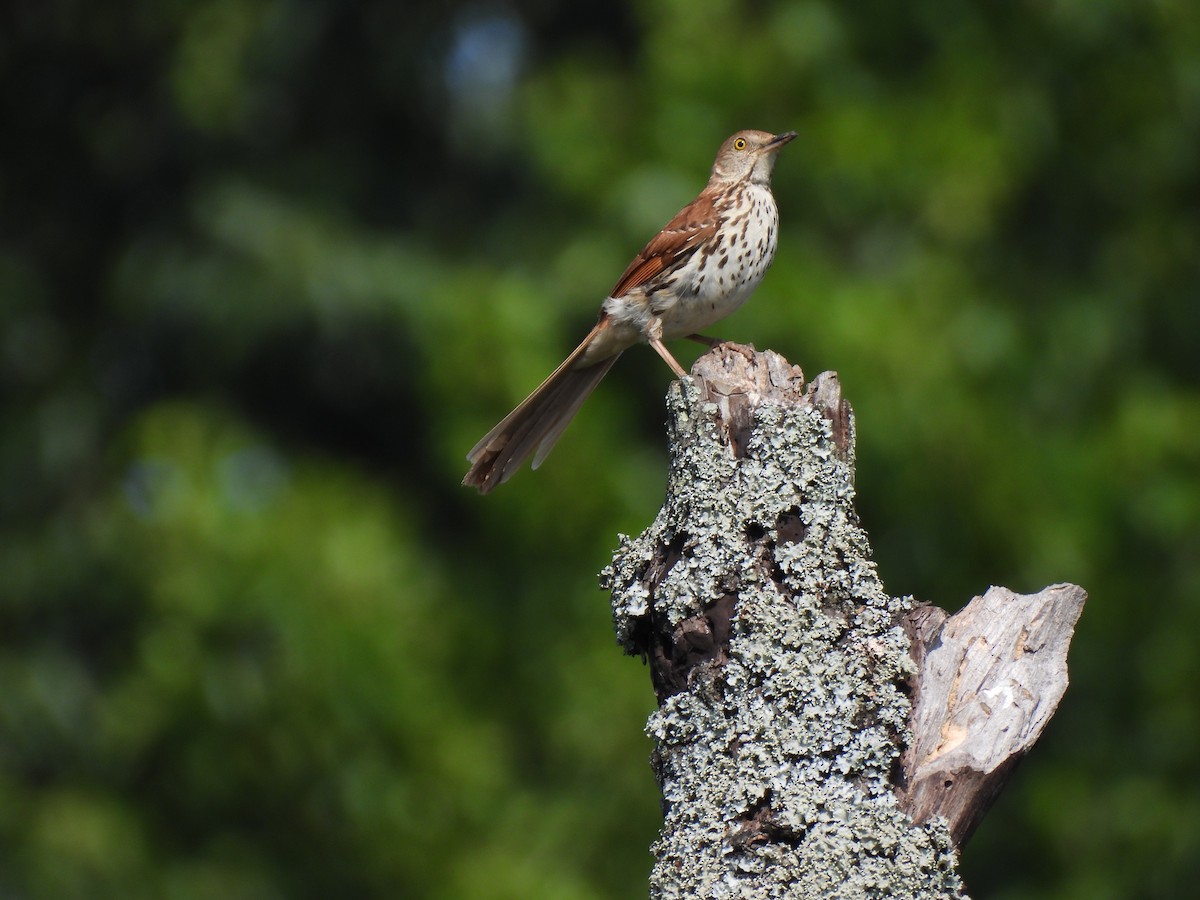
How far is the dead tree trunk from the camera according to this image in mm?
2713

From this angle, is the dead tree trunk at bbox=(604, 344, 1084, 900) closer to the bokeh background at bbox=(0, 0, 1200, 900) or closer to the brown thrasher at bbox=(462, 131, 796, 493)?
the brown thrasher at bbox=(462, 131, 796, 493)

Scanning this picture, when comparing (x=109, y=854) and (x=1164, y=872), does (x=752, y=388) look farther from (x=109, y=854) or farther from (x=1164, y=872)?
(x=109, y=854)

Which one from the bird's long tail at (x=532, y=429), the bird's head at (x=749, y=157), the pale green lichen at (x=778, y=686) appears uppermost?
the bird's head at (x=749, y=157)

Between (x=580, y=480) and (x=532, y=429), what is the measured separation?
2992 mm

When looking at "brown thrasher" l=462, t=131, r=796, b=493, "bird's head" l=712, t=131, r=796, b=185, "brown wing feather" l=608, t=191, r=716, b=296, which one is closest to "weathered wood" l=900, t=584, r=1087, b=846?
"brown thrasher" l=462, t=131, r=796, b=493

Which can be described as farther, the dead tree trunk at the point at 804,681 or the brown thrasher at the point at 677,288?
the brown thrasher at the point at 677,288

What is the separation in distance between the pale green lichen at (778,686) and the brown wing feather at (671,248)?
171 centimetres

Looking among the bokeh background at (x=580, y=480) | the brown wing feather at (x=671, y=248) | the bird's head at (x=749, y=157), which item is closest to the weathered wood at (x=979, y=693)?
the brown wing feather at (x=671, y=248)

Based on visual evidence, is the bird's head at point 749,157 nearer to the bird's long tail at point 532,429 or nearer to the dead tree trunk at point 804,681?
the bird's long tail at point 532,429

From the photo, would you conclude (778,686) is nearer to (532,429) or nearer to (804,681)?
(804,681)

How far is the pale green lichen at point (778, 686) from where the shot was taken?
270cm

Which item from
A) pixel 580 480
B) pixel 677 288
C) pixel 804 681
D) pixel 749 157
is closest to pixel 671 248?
pixel 677 288

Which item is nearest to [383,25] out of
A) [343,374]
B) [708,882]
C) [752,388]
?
[343,374]

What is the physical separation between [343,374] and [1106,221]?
493 cm
